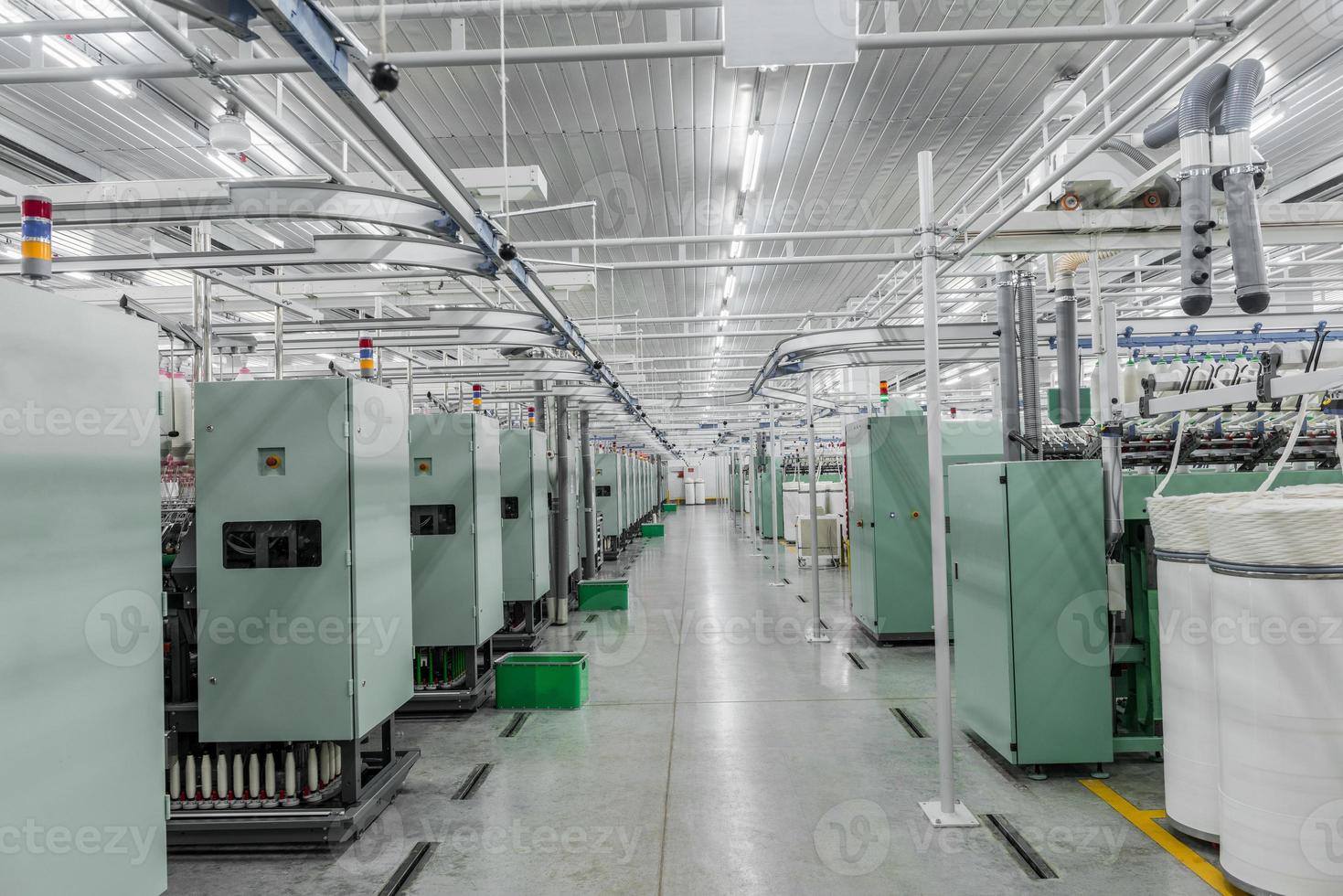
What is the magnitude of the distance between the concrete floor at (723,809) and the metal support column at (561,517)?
2.26m

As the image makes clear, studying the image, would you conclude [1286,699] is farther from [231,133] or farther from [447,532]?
[231,133]

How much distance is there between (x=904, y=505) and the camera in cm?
698

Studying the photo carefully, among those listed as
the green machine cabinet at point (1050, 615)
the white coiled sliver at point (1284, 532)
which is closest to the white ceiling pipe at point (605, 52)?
the white coiled sliver at point (1284, 532)

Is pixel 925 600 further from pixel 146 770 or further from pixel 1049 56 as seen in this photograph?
pixel 146 770

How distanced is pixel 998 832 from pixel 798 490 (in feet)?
35.3

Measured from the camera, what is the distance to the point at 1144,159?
3.91 meters

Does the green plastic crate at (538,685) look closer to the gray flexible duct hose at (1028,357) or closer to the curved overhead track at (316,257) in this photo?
the curved overhead track at (316,257)

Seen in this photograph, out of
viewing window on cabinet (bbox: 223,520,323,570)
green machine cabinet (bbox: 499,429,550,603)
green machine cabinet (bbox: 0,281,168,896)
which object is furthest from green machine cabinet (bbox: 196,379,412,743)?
green machine cabinet (bbox: 499,429,550,603)

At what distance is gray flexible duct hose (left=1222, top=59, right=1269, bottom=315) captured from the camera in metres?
2.66

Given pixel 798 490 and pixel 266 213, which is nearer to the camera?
pixel 266 213

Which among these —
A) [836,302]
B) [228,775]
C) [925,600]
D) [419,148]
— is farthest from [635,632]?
[419,148]

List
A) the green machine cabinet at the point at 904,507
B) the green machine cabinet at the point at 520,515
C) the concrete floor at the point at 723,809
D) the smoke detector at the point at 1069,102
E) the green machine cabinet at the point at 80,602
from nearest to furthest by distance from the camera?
the green machine cabinet at the point at 80,602
the concrete floor at the point at 723,809
the smoke detector at the point at 1069,102
the green machine cabinet at the point at 904,507
the green machine cabinet at the point at 520,515

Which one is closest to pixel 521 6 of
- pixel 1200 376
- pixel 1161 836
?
pixel 1200 376

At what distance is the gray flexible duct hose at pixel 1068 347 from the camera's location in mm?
4328
